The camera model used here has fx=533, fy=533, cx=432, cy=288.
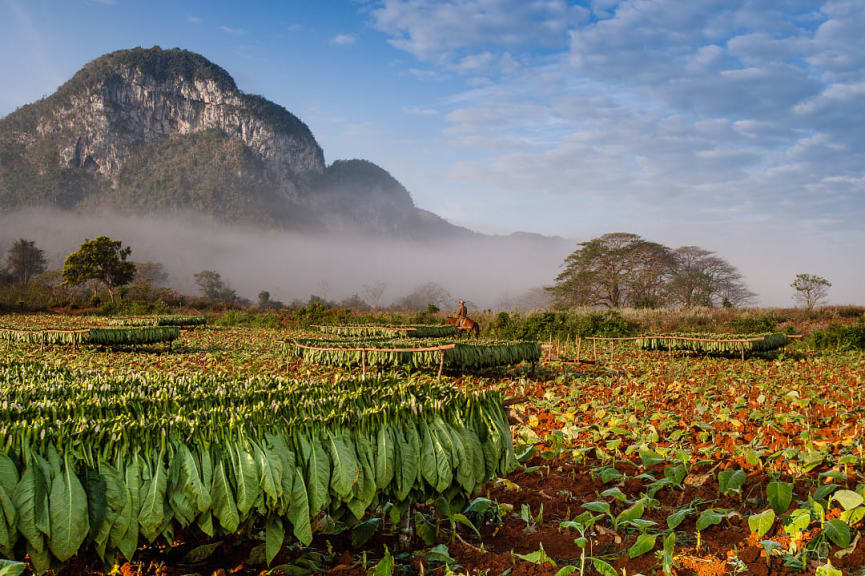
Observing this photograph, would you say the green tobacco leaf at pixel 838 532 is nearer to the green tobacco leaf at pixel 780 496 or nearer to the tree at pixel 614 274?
the green tobacco leaf at pixel 780 496

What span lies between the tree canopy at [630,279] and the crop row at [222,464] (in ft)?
122

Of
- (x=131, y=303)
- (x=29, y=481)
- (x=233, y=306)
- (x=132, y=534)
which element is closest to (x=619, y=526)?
(x=132, y=534)

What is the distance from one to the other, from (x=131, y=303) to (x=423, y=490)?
130ft

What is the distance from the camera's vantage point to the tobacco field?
7.47 feet

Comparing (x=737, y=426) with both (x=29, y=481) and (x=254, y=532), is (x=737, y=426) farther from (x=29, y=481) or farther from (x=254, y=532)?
(x=29, y=481)

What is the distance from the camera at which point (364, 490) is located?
2703 millimetres

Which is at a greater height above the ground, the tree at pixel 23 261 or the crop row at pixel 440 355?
the tree at pixel 23 261

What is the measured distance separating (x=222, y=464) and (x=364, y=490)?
71 cm

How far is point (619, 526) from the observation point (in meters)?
3.25

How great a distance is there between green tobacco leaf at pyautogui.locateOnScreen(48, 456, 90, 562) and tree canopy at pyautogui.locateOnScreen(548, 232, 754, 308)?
38344 mm

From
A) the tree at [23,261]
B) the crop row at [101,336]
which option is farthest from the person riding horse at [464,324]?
the tree at [23,261]

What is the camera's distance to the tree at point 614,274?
39.2 meters

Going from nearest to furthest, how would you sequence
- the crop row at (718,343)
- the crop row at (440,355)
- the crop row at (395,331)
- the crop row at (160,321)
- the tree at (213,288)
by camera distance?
the crop row at (440,355) → the crop row at (718,343) → the crop row at (395,331) → the crop row at (160,321) → the tree at (213,288)

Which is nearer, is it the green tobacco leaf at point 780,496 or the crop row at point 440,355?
the green tobacco leaf at point 780,496
